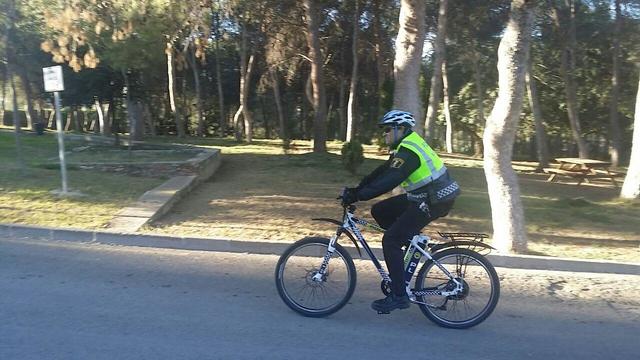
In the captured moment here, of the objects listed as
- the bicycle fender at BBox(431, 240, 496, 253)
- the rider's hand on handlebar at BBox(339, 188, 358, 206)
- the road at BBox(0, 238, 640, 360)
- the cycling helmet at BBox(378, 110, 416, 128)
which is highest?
the cycling helmet at BBox(378, 110, 416, 128)

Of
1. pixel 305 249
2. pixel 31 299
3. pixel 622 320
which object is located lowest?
pixel 622 320

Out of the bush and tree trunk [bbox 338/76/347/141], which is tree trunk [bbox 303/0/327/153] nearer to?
the bush

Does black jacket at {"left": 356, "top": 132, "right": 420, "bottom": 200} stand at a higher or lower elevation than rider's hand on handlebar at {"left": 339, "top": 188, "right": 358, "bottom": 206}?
higher

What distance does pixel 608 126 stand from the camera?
1259 inches

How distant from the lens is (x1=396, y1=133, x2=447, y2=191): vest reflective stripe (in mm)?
5316

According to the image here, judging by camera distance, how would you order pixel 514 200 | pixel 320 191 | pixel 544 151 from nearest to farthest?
pixel 514 200 → pixel 320 191 → pixel 544 151

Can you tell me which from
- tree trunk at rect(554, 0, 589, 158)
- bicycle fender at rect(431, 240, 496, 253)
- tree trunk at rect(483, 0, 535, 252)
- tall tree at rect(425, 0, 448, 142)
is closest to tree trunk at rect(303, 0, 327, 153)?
tall tree at rect(425, 0, 448, 142)

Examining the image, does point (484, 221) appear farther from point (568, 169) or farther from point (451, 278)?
point (568, 169)

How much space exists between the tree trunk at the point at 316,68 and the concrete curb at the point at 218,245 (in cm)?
1147

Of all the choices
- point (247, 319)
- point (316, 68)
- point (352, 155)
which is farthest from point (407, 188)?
point (316, 68)

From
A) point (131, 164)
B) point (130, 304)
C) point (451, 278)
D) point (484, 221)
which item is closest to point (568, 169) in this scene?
point (484, 221)

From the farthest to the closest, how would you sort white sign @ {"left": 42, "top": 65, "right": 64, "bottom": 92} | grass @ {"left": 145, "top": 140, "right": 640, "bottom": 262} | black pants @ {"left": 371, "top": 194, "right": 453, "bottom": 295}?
white sign @ {"left": 42, "top": 65, "right": 64, "bottom": 92}
grass @ {"left": 145, "top": 140, "right": 640, "bottom": 262}
black pants @ {"left": 371, "top": 194, "right": 453, "bottom": 295}

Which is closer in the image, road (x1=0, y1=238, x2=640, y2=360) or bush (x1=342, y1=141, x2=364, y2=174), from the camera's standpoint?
road (x1=0, y1=238, x2=640, y2=360)

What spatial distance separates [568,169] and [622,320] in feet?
46.8
